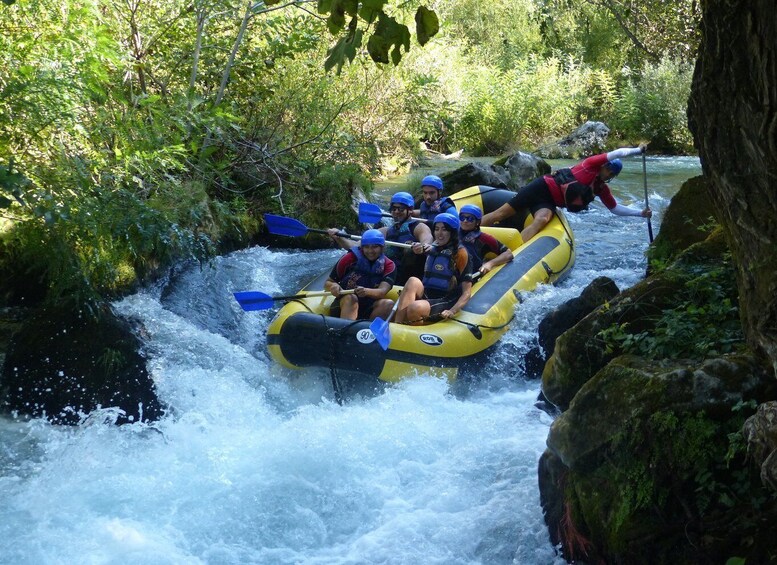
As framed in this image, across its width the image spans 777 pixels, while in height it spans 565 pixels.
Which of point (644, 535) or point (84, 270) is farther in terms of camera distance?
point (84, 270)

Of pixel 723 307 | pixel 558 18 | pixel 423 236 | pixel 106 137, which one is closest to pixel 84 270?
pixel 106 137

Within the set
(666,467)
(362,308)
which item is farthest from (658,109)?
(666,467)

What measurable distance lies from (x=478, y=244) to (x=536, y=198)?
1.21 m

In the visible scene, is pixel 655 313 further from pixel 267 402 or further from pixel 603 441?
pixel 267 402

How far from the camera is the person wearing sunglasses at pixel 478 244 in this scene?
263 inches

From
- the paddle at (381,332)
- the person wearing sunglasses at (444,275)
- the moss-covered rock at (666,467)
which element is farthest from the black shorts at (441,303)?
the moss-covered rock at (666,467)

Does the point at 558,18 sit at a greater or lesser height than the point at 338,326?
greater

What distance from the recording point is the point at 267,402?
5.54 meters

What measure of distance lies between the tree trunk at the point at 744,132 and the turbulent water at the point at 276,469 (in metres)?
1.57

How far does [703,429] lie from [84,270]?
403 centimetres

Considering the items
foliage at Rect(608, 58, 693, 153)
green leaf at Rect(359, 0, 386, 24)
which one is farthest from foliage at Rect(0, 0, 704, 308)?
foliage at Rect(608, 58, 693, 153)

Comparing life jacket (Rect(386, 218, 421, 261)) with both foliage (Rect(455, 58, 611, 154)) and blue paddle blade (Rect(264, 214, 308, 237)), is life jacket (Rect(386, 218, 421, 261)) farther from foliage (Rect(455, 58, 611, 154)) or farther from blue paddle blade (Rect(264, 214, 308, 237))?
foliage (Rect(455, 58, 611, 154))

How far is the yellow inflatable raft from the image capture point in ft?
18.0

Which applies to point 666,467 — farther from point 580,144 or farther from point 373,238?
point 580,144
